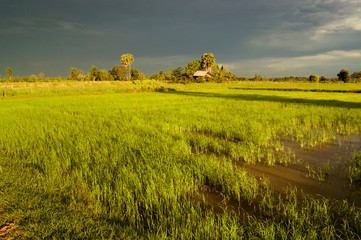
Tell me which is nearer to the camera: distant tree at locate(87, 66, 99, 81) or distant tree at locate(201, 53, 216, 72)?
distant tree at locate(87, 66, 99, 81)

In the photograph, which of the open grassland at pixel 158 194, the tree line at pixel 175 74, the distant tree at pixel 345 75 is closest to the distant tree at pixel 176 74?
the tree line at pixel 175 74

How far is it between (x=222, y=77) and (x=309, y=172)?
2043 inches

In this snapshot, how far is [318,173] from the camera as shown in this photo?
3775mm

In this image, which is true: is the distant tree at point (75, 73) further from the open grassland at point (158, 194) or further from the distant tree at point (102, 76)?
the open grassland at point (158, 194)

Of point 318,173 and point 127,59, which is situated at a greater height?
point 127,59

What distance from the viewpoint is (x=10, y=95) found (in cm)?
2233

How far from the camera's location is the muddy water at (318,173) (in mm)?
3102

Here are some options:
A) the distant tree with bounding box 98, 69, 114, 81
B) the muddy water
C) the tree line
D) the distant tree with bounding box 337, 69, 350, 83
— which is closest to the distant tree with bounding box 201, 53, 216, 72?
the tree line

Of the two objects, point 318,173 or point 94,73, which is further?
point 94,73

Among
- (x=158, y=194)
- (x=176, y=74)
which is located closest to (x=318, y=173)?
(x=158, y=194)

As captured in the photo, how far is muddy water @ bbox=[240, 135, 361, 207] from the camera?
3.10m

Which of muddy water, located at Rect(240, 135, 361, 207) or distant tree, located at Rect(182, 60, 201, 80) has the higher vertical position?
distant tree, located at Rect(182, 60, 201, 80)

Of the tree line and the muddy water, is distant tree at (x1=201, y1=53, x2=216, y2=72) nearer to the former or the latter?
the tree line

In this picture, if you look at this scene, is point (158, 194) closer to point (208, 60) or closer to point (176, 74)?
point (176, 74)
